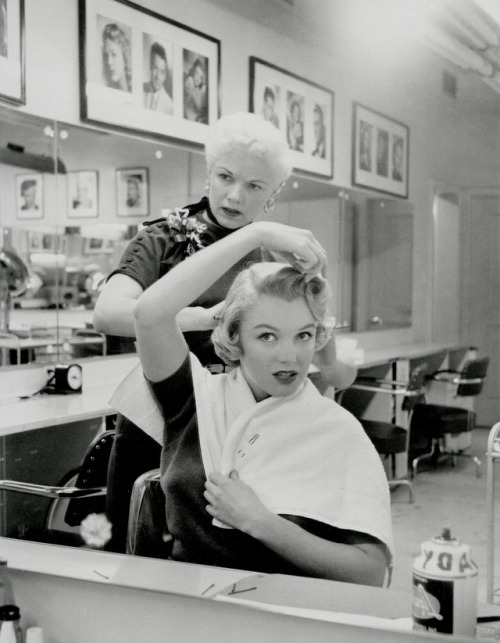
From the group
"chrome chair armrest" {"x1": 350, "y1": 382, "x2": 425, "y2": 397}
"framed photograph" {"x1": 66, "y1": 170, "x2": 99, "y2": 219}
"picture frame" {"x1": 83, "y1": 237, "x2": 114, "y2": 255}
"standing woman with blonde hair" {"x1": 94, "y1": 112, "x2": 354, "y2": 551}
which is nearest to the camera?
"standing woman with blonde hair" {"x1": 94, "y1": 112, "x2": 354, "y2": 551}

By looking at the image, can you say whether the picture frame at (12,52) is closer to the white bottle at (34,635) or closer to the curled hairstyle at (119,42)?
the curled hairstyle at (119,42)

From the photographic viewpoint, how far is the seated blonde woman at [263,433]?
3.49 feet

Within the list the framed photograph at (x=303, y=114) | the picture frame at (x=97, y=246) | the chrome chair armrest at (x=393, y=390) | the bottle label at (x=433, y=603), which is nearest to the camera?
the bottle label at (x=433, y=603)

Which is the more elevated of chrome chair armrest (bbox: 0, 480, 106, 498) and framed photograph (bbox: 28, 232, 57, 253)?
framed photograph (bbox: 28, 232, 57, 253)

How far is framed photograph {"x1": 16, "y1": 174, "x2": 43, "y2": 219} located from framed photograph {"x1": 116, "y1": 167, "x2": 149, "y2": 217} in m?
0.34

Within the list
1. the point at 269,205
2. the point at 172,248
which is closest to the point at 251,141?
the point at 269,205

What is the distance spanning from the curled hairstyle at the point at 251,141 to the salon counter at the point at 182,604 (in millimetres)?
616

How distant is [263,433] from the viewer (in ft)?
3.78

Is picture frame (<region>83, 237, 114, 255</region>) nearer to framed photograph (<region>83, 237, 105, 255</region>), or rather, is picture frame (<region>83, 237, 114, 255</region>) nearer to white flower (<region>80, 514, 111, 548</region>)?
framed photograph (<region>83, 237, 105, 255</region>)

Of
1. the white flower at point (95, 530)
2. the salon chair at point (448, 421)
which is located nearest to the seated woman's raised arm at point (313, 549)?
the salon chair at point (448, 421)

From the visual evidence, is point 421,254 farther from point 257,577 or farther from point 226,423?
point 257,577

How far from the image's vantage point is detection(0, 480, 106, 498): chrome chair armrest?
138 centimetres

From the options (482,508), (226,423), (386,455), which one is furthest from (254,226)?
(482,508)

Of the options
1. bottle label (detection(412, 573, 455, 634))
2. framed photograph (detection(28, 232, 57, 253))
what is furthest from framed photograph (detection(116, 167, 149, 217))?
bottle label (detection(412, 573, 455, 634))
